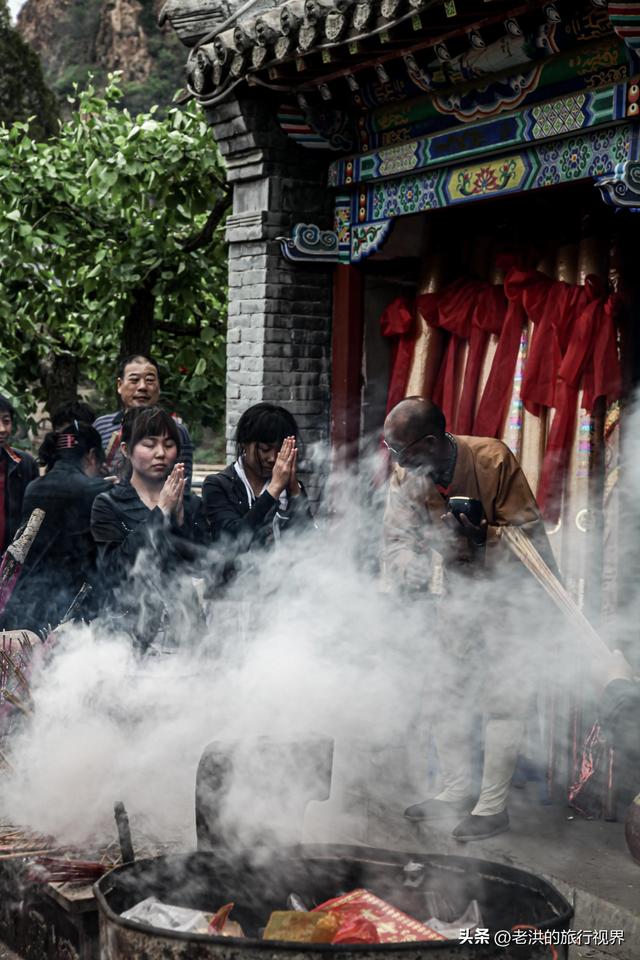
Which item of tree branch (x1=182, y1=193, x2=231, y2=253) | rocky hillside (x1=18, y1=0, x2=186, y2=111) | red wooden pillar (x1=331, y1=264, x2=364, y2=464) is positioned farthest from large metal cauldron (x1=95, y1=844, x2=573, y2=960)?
rocky hillside (x1=18, y1=0, x2=186, y2=111)

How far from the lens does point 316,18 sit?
6.82 meters

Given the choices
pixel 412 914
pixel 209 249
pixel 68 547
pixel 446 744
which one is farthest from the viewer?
pixel 209 249

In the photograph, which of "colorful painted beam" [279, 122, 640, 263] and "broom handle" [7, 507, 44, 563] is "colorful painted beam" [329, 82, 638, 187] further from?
"broom handle" [7, 507, 44, 563]

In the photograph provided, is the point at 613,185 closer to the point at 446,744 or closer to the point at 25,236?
the point at 446,744

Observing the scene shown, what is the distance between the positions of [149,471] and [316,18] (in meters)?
Result: 2.78

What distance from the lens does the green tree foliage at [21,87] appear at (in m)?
36.9

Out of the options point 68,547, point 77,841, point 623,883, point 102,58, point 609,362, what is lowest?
point 623,883

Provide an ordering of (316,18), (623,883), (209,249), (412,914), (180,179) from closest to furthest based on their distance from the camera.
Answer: (412,914)
(623,883)
(316,18)
(180,179)
(209,249)

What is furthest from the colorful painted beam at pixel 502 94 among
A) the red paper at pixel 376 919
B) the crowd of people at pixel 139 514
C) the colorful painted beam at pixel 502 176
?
the red paper at pixel 376 919

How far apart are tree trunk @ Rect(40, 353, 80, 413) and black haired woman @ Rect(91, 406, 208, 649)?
27.8ft

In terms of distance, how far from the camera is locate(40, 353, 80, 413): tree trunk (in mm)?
14156

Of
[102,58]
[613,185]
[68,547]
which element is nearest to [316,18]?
[613,185]

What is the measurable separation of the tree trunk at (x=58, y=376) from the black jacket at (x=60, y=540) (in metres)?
7.93

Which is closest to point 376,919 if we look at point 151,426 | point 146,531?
point 146,531
